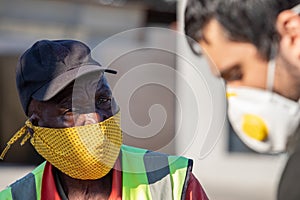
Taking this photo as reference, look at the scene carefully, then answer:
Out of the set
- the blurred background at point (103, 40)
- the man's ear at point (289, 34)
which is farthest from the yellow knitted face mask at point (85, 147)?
the blurred background at point (103, 40)

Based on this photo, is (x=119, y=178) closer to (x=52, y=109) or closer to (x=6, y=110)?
(x=52, y=109)

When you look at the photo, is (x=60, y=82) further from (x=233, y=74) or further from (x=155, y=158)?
(x=233, y=74)

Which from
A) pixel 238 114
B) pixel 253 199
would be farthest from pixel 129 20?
pixel 238 114

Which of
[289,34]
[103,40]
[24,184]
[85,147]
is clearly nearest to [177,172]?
[85,147]

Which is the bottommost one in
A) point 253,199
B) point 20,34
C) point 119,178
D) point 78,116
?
point 253,199

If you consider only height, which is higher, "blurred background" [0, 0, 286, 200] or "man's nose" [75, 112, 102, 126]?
"man's nose" [75, 112, 102, 126]

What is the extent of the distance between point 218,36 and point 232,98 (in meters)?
0.47

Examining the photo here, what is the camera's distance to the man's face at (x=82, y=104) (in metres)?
3.13

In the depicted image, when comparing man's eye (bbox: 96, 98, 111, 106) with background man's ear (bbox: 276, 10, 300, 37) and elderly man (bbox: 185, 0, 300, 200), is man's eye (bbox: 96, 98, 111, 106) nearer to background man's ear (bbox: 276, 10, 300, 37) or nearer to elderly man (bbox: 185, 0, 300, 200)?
elderly man (bbox: 185, 0, 300, 200)

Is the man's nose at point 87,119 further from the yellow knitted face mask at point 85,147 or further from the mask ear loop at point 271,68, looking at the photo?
the mask ear loop at point 271,68

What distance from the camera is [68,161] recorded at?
314 cm

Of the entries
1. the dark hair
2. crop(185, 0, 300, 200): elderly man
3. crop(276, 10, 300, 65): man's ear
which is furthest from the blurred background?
crop(276, 10, 300, 65): man's ear

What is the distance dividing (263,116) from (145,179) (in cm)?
58

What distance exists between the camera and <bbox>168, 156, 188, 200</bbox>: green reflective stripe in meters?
3.06
